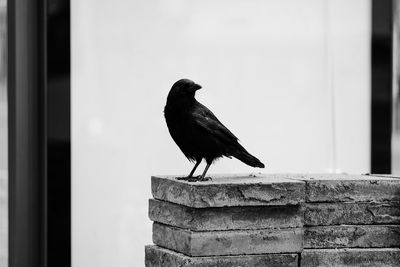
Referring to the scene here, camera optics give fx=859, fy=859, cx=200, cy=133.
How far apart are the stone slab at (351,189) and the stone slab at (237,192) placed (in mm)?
60

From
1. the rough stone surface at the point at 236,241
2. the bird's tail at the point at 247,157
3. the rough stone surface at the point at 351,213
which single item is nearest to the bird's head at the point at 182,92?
the bird's tail at the point at 247,157

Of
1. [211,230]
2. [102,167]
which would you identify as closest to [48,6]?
[102,167]

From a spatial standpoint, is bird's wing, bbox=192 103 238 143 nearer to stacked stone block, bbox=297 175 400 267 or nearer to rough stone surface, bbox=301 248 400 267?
stacked stone block, bbox=297 175 400 267

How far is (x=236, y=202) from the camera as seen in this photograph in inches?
100

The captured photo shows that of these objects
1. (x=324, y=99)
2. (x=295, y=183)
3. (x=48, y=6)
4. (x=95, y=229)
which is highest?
(x=48, y=6)

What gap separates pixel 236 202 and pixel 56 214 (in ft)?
4.30

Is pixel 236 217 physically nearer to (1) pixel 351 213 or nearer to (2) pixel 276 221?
(2) pixel 276 221

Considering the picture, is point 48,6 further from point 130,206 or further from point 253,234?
point 253,234

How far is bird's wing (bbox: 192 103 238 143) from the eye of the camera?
8.86ft

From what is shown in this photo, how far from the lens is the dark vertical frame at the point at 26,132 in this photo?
355 centimetres

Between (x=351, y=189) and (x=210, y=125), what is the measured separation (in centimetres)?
48

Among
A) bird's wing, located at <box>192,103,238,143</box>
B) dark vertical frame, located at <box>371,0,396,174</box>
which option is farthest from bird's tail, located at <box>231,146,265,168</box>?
dark vertical frame, located at <box>371,0,396,174</box>

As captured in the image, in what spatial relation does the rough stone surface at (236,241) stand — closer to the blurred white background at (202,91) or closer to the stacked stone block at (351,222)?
the stacked stone block at (351,222)

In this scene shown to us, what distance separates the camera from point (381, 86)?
4.11m
